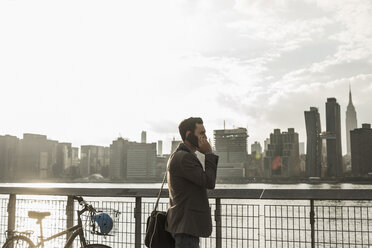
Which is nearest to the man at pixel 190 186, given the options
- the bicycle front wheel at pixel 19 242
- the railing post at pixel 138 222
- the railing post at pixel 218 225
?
the railing post at pixel 218 225

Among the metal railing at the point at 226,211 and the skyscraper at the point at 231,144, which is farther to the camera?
the skyscraper at the point at 231,144

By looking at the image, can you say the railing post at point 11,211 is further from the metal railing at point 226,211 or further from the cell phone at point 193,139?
the cell phone at point 193,139

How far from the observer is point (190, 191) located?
378cm

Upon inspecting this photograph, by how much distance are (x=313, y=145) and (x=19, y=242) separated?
178829 millimetres

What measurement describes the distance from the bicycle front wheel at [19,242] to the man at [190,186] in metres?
2.75

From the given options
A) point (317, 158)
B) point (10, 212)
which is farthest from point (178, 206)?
point (317, 158)

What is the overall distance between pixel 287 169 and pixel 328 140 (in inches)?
959

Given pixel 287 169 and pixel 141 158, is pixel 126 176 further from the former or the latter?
pixel 287 169

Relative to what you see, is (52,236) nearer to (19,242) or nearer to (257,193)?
(19,242)

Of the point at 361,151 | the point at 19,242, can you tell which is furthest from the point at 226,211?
the point at 361,151

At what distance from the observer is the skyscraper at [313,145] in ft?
527

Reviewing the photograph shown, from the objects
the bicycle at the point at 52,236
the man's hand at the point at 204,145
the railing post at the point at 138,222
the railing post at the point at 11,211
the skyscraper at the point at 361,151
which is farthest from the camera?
the skyscraper at the point at 361,151

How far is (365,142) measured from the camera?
158 metres

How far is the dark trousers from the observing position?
3.73 m
